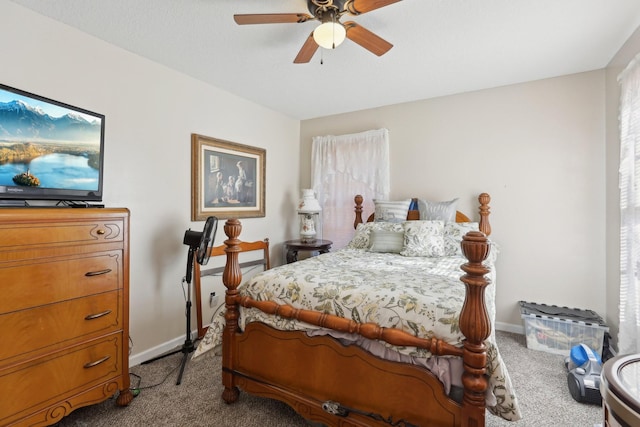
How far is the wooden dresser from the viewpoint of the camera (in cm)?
138

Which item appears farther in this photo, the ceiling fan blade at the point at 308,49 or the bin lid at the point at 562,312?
the bin lid at the point at 562,312

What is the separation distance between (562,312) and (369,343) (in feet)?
7.38

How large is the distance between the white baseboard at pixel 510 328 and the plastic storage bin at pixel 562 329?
1.16 feet

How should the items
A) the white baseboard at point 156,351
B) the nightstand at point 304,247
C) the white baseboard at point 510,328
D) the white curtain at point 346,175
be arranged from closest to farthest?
the white baseboard at point 156,351 → the white baseboard at point 510,328 → the nightstand at point 304,247 → the white curtain at point 346,175

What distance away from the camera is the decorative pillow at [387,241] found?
2771 mm

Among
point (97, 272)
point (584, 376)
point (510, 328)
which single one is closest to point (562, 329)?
point (510, 328)

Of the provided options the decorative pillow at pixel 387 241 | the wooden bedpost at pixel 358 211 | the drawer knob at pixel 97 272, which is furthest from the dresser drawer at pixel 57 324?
the wooden bedpost at pixel 358 211

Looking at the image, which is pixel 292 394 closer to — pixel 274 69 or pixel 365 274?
pixel 365 274

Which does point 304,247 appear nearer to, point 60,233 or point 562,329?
point 60,233

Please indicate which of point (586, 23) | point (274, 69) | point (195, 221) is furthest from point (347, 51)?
point (195, 221)

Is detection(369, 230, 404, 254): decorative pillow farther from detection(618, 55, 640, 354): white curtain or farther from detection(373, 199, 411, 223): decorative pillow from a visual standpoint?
detection(618, 55, 640, 354): white curtain

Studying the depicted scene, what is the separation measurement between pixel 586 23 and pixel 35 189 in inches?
142

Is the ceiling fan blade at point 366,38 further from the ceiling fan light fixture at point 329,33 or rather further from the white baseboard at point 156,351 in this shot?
the white baseboard at point 156,351

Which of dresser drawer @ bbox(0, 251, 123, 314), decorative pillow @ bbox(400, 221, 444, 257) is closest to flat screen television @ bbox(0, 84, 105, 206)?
dresser drawer @ bbox(0, 251, 123, 314)
